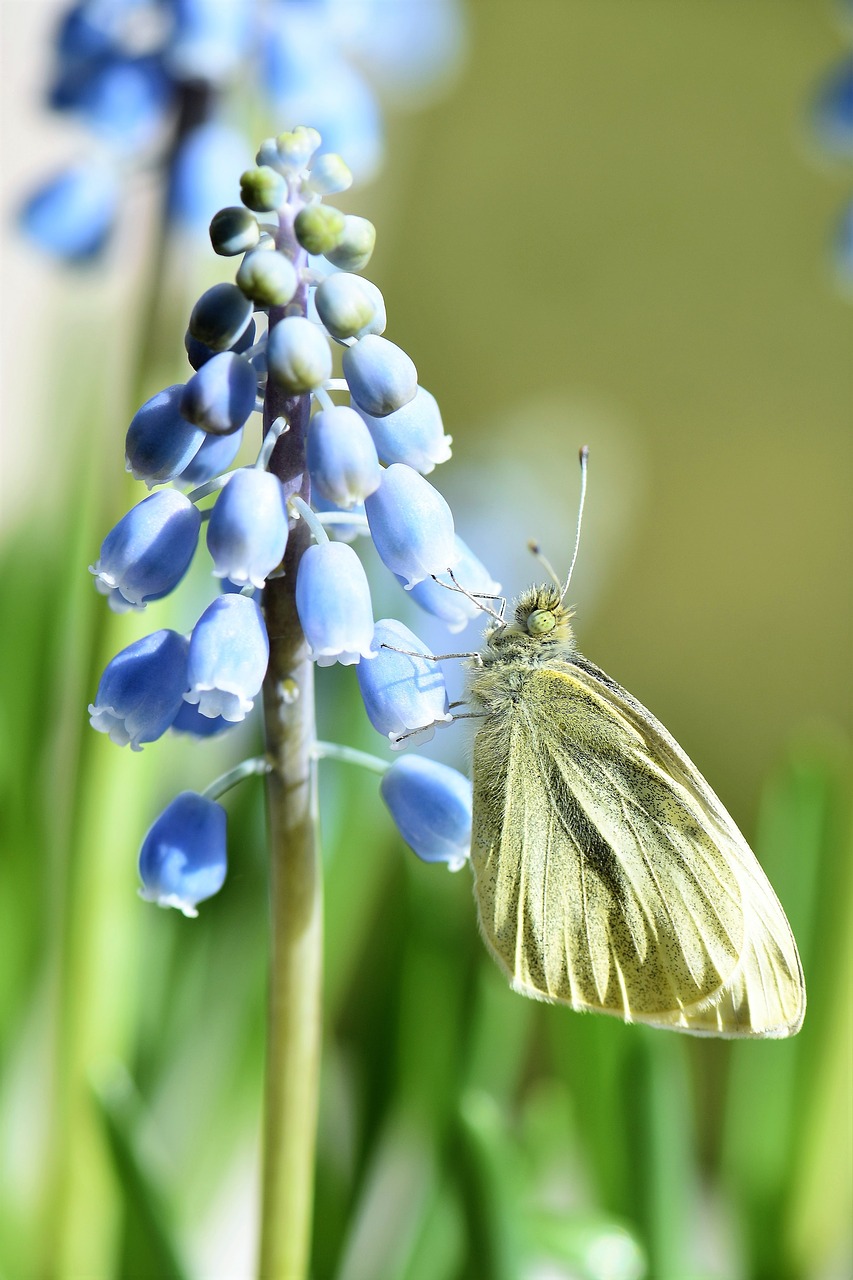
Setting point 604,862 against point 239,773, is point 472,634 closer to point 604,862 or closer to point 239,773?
point 604,862

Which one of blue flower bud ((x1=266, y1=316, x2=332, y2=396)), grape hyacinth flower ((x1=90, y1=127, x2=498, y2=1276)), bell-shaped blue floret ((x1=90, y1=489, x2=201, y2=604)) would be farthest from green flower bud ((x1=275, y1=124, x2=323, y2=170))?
bell-shaped blue floret ((x1=90, y1=489, x2=201, y2=604))

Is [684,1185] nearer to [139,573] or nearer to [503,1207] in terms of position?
[503,1207]

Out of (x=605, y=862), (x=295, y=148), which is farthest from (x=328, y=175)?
(x=605, y=862)

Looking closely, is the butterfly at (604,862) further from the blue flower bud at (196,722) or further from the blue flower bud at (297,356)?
the blue flower bud at (297,356)

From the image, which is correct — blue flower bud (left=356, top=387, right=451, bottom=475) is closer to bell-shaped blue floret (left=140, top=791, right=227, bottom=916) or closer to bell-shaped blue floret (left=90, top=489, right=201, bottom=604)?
bell-shaped blue floret (left=90, top=489, right=201, bottom=604)

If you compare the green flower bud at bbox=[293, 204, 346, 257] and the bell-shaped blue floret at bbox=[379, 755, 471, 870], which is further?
the bell-shaped blue floret at bbox=[379, 755, 471, 870]

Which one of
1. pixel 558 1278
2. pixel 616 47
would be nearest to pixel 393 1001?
pixel 558 1278

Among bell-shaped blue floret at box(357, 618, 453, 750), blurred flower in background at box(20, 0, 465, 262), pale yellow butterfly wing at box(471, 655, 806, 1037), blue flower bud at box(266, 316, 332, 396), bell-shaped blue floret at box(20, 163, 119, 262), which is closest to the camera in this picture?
blue flower bud at box(266, 316, 332, 396)
